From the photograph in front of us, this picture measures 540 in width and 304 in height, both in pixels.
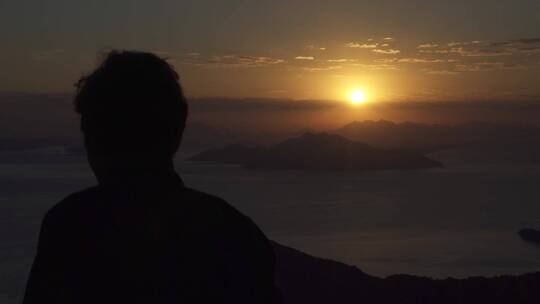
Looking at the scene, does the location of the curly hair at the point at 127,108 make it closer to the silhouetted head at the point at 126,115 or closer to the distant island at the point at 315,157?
the silhouetted head at the point at 126,115

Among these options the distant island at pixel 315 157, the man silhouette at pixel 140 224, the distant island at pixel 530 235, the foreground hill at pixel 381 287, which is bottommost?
the foreground hill at pixel 381 287

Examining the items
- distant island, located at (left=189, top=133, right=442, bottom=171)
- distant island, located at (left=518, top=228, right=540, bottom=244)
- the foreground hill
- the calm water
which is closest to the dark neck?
the foreground hill

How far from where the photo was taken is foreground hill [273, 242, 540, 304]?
623 inches

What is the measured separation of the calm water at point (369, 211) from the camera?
966 inches

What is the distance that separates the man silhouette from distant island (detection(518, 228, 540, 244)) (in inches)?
1166

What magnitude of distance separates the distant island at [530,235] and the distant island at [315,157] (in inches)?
1194

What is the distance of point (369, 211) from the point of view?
3528 centimetres

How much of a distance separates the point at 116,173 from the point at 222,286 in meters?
0.20

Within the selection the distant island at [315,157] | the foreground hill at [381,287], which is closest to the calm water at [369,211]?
the distant island at [315,157]

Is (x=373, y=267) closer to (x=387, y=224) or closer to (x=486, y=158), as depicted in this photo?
(x=387, y=224)

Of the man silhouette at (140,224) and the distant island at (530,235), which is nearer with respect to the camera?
the man silhouette at (140,224)

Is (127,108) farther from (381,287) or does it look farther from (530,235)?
(530,235)

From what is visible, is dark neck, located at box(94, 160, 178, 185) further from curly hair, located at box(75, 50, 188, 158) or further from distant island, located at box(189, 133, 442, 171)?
distant island, located at box(189, 133, 442, 171)

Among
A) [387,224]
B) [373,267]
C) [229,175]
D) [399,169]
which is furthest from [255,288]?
[399,169]
